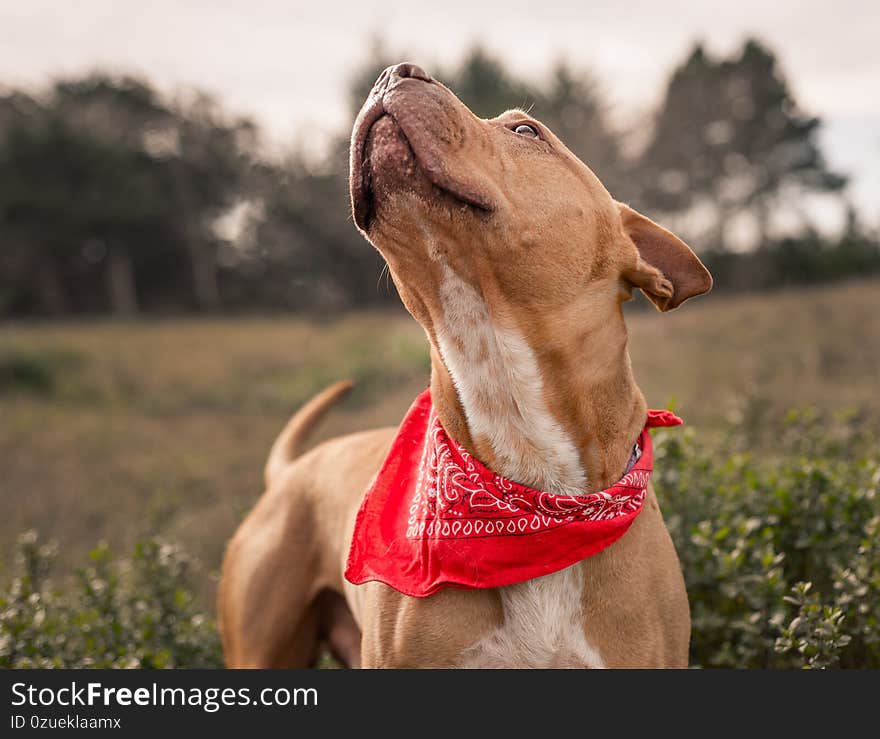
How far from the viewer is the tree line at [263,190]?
81.2 ft

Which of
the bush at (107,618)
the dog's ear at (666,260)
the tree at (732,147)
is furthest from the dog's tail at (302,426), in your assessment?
the tree at (732,147)

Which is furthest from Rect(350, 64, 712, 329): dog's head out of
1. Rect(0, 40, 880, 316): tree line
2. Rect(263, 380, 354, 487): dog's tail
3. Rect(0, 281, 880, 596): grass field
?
Rect(0, 40, 880, 316): tree line

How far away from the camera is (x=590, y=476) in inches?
111

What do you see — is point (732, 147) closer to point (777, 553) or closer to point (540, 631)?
point (777, 553)

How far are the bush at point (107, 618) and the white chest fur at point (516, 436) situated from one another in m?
1.75

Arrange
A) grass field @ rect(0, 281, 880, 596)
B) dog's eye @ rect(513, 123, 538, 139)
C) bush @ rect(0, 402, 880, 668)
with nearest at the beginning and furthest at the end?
dog's eye @ rect(513, 123, 538, 139), bush @ rect(0, 402, 880, 668), grass field @ rect(0, 281, 880, 596)

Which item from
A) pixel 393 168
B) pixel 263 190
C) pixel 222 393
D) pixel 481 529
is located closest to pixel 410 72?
pixel 393 168

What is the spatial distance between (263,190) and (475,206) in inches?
1110

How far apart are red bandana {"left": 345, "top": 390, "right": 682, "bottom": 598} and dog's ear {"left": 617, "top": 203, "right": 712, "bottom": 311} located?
522 mm

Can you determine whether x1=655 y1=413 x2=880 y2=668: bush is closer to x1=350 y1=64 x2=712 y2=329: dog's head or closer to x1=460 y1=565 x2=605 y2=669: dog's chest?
x1=460 y1=565 x2=605 y2=669: dog's chest

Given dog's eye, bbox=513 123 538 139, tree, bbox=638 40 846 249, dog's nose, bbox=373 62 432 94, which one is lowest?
dog's eye, bbox=513 123 538 139

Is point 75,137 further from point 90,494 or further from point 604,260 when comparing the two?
point 604,260

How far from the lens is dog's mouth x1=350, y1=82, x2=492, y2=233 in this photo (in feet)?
8.06

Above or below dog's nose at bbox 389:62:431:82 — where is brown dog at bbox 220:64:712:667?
A: below
